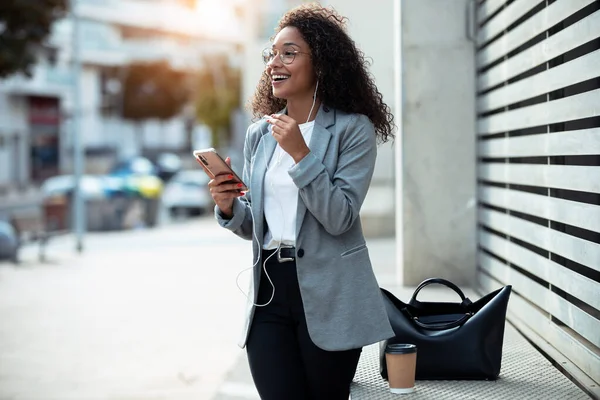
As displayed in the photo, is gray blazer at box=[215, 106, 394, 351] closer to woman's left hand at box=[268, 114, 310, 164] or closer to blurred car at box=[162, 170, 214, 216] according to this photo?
woman's left hand at box=[268, 114, 310, 164]

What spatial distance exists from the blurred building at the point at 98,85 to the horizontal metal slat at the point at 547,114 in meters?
39.0

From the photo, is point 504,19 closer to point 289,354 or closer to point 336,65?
point 336,65

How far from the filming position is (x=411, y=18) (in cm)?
711

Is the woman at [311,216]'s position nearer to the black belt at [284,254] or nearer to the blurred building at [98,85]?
the black belt at [284,254]

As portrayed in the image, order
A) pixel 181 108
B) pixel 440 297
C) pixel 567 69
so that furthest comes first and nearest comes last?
pixel 181 108, pixel 440 297, pixel 567 69

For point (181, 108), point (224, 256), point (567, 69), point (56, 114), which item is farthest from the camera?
point (181, 108)

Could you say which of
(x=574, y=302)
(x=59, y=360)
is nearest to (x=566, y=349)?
(x=574, y=302)

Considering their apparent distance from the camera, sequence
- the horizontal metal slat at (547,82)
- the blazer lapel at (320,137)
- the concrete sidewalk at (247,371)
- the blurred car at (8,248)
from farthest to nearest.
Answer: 1. the blurred car at (8,248)
2. the concrete sidewalk at (247,371)
3. the horizontal metal slat at (547,82)
4. the blazer lapel at (320,137)

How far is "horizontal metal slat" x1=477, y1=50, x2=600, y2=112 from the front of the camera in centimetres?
383

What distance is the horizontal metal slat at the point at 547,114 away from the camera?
3842 mm

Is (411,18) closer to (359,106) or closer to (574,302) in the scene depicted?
(574,302)

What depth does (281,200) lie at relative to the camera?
308cm

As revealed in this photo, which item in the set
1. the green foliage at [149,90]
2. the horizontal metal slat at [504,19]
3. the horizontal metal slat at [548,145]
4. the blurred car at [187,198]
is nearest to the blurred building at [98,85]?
the green foliage at [149,90]

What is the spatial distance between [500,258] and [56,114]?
55.1 meters
